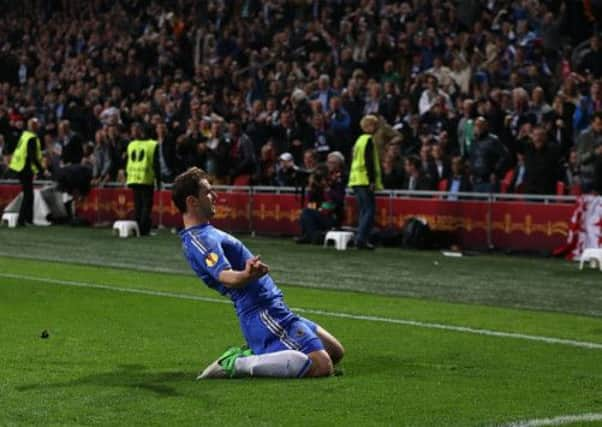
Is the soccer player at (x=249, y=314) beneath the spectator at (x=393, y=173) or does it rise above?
beneath

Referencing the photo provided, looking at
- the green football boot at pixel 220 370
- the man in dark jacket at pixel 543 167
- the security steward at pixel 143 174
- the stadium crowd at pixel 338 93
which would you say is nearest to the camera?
the green football boot at pixel 220 370

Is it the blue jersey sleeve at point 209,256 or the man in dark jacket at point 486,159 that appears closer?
the blue jersey sleeve at point 209,256

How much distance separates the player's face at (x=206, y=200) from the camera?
9047mm

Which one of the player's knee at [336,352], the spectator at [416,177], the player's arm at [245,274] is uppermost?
the spectator at [416,177]

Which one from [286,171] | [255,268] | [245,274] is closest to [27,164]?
[286,171]

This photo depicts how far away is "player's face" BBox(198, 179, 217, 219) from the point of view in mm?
9047

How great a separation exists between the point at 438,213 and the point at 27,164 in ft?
34.0

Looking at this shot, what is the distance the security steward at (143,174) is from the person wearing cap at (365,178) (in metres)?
5.17

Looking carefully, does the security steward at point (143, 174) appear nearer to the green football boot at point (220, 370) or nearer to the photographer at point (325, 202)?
the photographer at point (325, 202)

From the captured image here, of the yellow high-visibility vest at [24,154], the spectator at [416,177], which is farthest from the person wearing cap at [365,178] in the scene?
the yellow high-visibility vest at [24,154]

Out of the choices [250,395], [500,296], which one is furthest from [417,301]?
[250,395]

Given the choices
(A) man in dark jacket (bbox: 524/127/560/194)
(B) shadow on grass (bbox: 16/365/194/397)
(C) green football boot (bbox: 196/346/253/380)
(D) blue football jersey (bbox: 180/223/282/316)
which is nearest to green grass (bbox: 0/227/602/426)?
(B) shadow on grass (bbox: 16/365/194/397)

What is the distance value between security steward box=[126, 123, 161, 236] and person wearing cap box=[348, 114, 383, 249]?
517cm

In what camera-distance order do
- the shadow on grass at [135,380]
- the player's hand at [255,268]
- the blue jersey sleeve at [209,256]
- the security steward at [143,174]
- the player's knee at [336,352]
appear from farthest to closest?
the security steward at [143,174], the player's knee at [336,352], the blue jersey sleeve at [209,256], the shadow on grass at [135,380], the player's hand at [255,268]
